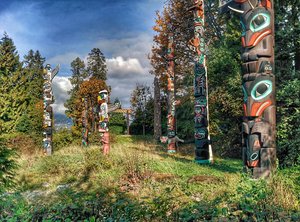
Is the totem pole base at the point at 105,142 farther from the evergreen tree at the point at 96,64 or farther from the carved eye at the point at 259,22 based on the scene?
the evergreen tree at the point at 96,64

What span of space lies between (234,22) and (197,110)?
5580mm

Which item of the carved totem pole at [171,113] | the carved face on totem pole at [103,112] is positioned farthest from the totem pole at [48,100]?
the carved totem pole at [171,113]

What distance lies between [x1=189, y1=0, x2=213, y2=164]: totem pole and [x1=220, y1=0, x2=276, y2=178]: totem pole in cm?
438

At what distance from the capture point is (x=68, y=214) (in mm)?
4711

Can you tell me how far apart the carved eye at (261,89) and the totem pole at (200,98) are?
474cm

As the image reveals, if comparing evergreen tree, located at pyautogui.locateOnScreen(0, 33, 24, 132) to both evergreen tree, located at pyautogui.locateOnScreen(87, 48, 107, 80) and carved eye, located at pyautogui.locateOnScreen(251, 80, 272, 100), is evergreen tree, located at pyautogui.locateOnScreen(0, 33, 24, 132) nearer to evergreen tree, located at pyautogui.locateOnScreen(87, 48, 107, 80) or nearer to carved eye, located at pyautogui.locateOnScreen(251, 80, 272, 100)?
evergreen tree, located at pyautogui.locateOnScreen(87, 48, 107, 80)

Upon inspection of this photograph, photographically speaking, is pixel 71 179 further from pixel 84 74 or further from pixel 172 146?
pixel 84 74

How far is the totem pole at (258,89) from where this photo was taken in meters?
6.68

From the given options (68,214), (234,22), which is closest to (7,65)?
(234,22)

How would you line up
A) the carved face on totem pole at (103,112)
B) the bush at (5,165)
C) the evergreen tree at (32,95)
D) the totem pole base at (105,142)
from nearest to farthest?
1. the bush at (5,165)
2. the totem pole base at (105,142)
3. the carved face on totem pole at (103,112)
4. the evergreen tree at (32,95)

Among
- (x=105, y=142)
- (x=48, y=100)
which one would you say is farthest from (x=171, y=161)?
(x=48, y=100)

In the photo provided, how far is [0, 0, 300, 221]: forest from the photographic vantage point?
474cm

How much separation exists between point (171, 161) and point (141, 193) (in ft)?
14.4

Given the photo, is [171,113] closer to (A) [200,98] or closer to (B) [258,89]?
(A) [200,98]
